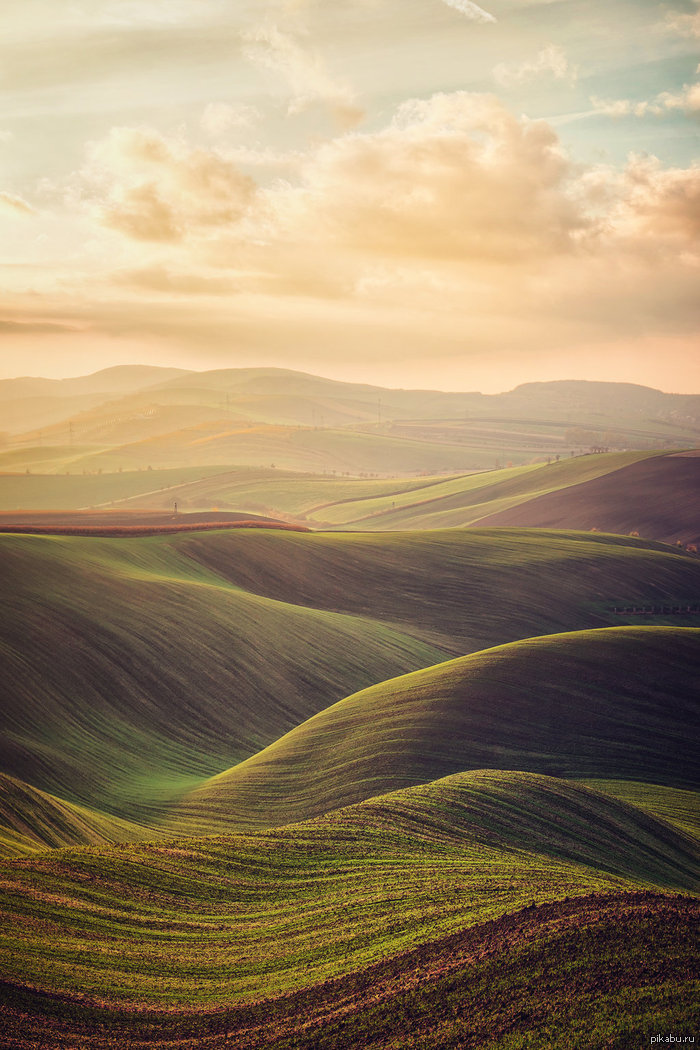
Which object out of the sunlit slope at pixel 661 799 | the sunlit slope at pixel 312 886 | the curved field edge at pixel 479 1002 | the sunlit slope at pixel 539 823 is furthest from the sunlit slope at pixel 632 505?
the curved field edge at pixel 479 1002

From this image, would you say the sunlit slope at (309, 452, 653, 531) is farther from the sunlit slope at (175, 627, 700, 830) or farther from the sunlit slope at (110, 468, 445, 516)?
the sunlit slope at (175, 627, 700, 830)

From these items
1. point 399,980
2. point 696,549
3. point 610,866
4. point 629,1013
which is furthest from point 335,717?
point 696,549

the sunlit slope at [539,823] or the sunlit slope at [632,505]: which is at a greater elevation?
the sunlit slope at [632,505]

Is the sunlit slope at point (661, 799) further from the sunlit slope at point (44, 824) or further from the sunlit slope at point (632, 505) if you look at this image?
the sunlit slope at point (632, 505)

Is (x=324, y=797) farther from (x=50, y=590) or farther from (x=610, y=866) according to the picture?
(x=50, y=590)

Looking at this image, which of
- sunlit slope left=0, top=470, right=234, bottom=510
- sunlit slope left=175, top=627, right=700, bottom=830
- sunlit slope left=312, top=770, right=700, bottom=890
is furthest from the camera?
sunlit slope left=0, top=470, right=234, bottom=510

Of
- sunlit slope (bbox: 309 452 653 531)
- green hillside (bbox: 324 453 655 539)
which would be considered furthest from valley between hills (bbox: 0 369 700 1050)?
sunlit slope (bbox: 309 452 653 531)

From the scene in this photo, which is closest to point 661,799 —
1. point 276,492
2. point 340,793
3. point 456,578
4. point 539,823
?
point 539,823
